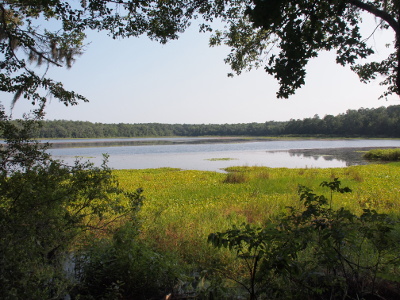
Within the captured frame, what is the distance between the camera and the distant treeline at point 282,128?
90.9m

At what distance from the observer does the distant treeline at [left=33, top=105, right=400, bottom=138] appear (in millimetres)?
90875

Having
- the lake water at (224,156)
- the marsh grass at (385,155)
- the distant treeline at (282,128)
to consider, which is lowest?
the lake water at (224,156)

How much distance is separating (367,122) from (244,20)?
341 ft

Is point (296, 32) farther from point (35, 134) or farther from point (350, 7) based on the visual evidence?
point (35, 134)

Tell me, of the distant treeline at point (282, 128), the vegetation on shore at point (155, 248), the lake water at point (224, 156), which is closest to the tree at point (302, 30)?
the vegetation on shore at point (155, 248)

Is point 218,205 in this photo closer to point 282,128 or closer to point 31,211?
point 31,211

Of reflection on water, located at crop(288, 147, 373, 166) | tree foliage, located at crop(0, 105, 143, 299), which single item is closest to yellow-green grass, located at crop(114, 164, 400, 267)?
tree foliage, located at crop(0, 105, 143, 299)

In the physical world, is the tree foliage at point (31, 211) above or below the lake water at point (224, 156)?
above

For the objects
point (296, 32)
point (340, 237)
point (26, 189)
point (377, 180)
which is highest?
point (296, 32)

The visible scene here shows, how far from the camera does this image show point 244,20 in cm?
622

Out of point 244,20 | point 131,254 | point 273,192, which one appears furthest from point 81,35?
point 273,192

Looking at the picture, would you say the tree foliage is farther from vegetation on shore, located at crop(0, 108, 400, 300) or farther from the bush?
the bush

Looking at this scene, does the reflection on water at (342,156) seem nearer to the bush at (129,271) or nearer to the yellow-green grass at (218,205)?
the yellow-green grass at (218,205)

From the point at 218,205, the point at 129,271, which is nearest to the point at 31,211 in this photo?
the point at 129,271
